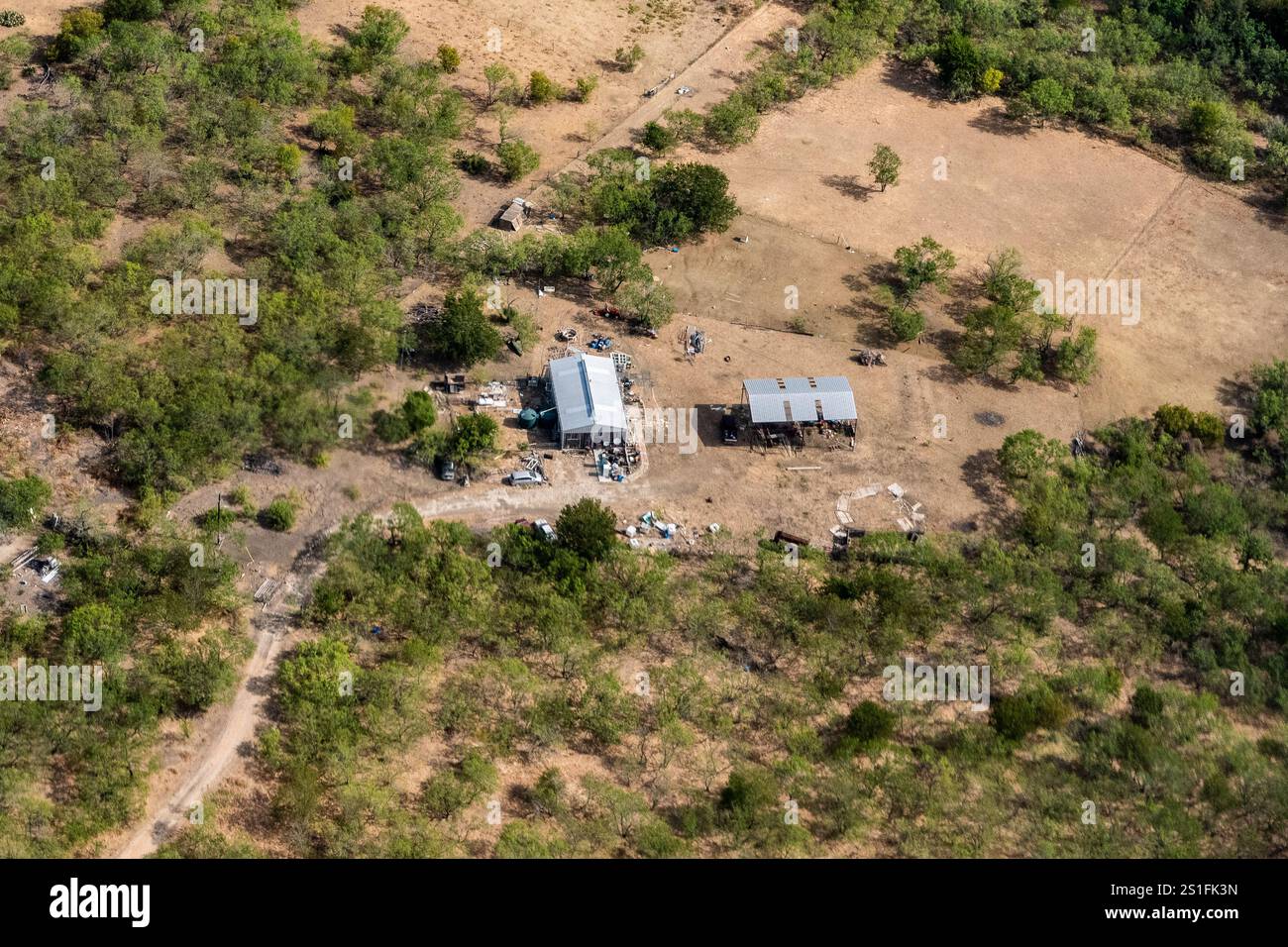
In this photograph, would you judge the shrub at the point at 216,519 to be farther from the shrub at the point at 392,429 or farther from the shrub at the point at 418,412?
the shrub at the point at 418,412

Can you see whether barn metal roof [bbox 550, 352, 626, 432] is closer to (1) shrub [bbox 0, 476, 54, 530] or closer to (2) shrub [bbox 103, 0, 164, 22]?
(1) shrub [bbox 0, 476, 54, 530]

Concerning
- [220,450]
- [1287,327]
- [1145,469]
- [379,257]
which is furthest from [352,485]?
[1287,327]

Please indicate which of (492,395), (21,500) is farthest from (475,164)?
(21,500)

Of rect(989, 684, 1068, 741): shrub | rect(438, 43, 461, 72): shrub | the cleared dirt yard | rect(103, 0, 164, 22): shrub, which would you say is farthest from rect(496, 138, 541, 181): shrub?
rect(989, 684, 1068, 741): shrub

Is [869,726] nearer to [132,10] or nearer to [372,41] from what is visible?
[372,41]

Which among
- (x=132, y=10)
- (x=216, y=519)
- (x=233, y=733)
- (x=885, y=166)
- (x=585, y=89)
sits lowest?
(x=233, y=733)

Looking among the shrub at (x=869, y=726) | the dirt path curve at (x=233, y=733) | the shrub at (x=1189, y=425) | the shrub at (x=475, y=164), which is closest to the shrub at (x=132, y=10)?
the shrub at (x=475, y=164)

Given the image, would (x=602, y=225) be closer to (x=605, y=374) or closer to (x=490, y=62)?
(x=605, y=374)
